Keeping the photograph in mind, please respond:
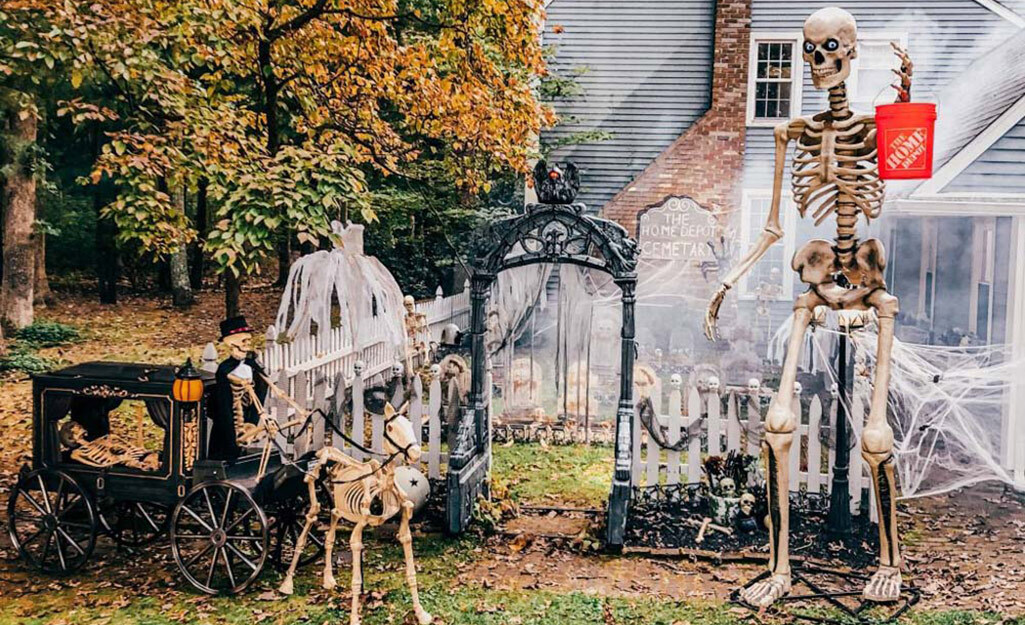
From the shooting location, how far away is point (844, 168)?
5035mm

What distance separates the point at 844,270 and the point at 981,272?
780cm

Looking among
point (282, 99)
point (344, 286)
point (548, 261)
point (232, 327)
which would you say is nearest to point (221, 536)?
point (232, 327)

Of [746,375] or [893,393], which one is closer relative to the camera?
[893,393]

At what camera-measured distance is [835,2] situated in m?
13.2

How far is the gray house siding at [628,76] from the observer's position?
44.6 ft

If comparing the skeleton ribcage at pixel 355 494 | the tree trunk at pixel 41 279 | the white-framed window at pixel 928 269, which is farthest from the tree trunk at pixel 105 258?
the white-framed window at pixel 928 269

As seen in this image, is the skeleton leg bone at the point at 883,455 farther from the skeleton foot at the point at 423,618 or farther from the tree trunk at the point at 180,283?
the tree trunk at the point at 180,283

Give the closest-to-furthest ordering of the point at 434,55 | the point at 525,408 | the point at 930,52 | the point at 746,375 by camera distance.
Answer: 1. the point at 525,408
2. the point at 434,55
3. the point at 746,375
4. the point at 930,52

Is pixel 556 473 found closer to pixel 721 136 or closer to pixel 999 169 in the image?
pixel 999 169

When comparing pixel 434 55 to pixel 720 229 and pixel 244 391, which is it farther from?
pixel 244 391

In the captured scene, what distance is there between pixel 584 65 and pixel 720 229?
333 centimetres

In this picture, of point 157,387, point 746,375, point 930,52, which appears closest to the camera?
point 157,387

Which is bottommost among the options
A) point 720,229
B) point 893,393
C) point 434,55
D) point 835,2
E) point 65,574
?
point 65,574

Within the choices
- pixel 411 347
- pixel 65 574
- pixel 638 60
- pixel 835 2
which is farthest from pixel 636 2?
pixel 65 574
